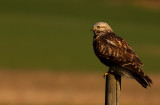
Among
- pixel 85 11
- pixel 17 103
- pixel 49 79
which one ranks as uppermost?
pixel 85 11

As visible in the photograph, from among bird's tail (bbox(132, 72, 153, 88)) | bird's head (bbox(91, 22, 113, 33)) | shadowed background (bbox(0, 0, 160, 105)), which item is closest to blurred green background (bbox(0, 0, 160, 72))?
shadowed background (bbox(0, 0, 160, 105))

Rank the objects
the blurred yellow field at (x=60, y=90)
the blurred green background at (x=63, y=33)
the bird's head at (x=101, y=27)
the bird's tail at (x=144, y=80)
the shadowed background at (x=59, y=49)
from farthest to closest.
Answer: the blurred green background at (x=63, y=33) → the shadowed background at (x=59, y=49) → the blurred yellow field at (x=60, y=90) → the bird's head at (x=101, y=27) → the bird's tail at (x=144, y=80)

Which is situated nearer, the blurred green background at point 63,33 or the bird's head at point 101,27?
the bird's head at point 101,27

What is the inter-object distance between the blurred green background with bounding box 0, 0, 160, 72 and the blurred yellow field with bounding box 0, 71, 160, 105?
6.79ft

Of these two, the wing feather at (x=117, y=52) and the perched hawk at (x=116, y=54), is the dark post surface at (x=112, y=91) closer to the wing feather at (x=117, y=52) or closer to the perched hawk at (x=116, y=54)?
the perched hawk at (x=116, y=54)

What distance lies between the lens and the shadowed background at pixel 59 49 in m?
17.5

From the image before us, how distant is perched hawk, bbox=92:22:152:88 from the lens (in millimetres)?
7617

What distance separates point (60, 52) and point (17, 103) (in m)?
9.31

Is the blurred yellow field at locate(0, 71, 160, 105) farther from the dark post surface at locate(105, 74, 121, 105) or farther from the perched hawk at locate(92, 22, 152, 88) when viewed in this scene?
the dark post surface at locate(105, 74, 121, 105)

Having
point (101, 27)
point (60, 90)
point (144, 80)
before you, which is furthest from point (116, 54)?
point (60, 90)

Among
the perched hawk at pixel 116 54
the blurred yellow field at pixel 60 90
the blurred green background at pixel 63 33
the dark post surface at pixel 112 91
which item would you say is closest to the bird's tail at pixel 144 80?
the perched hawk at pixel 116 54

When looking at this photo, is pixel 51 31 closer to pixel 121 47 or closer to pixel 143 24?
pixel 143 24

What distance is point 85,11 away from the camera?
45000 millimetres

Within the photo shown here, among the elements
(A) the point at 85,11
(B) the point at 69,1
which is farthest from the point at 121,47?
(B) the point at 69,1
